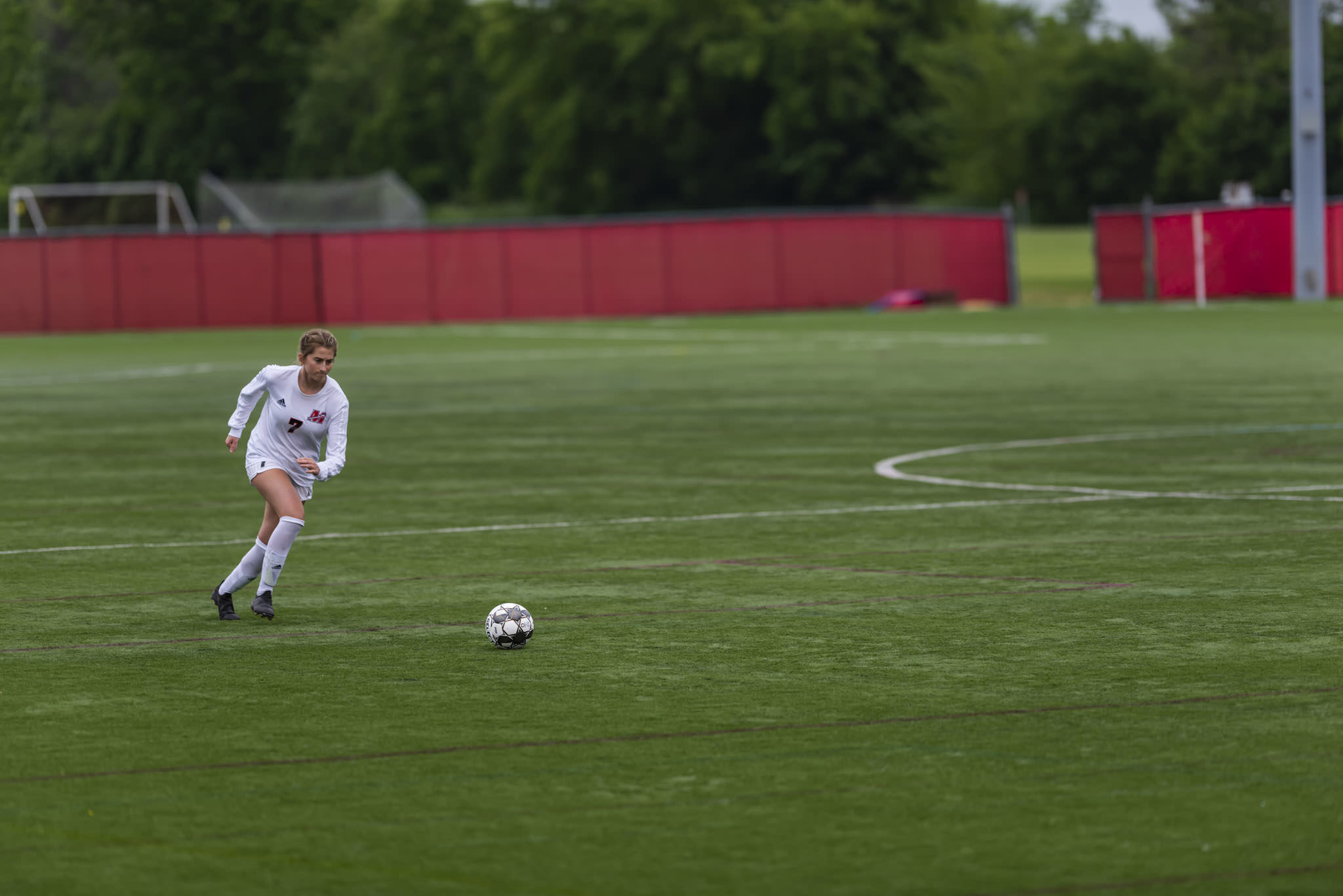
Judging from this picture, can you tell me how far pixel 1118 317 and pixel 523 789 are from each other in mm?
43676

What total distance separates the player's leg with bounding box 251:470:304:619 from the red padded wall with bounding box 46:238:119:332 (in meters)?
44.2

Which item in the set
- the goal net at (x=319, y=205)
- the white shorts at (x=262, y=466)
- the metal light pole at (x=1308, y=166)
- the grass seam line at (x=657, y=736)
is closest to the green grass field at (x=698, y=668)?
the grass seam line at (x=657, y=736)

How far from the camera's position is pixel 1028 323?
4769 cm

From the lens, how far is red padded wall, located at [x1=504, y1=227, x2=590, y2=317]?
182 ft

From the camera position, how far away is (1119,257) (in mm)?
58031

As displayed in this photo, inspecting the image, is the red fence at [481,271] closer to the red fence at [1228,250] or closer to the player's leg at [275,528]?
the red fence at [1228,250]

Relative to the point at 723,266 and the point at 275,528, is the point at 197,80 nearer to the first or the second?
the point at 723,266

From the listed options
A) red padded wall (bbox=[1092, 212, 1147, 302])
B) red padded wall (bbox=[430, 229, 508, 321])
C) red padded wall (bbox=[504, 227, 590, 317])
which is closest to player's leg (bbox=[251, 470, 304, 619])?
red padded wall (bbox=[430, 229, 508, 321])

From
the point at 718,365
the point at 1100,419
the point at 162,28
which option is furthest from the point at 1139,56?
the point at 1100,419

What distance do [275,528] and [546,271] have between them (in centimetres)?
4517

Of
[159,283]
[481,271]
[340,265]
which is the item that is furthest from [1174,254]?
[159,283]

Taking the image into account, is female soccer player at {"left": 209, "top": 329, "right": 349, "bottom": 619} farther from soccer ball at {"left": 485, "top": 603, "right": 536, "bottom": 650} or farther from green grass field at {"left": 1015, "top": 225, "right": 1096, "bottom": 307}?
green grass field at {"left": 1015, "top": 225, "right": 1096, "bottom": 307}

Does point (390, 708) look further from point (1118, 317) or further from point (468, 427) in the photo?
point (1118, 317)

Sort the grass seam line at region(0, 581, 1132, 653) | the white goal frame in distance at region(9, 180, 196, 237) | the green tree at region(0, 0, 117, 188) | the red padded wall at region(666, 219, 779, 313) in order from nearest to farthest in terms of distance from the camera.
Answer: the grass seam line at region(0, 581, 1132, 653)
the red padded wall at region(666, 219, 779, 313)
the white goal frame in distance at region(9, 180, 196, 237)
the green tree at region(0, 0, 117, 188)
